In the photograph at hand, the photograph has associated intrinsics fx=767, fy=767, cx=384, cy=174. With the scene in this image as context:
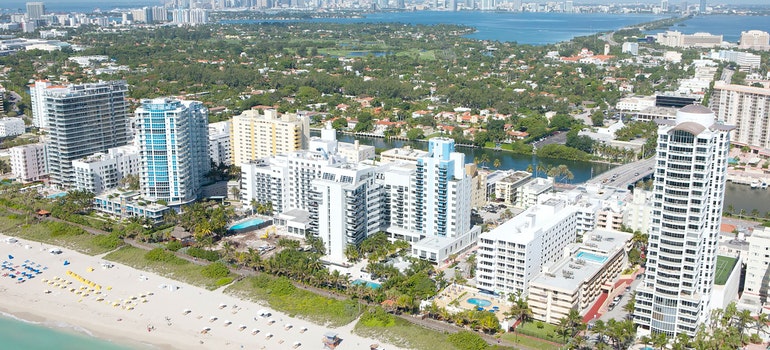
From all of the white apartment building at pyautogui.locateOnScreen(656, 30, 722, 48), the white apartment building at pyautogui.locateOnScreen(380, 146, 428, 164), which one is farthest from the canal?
the white apartment building at pyautogui.locateOnScreen(656, 30, 722, 48)

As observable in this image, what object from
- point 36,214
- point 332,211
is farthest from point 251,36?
point 332,211

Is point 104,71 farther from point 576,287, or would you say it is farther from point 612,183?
point 576,287

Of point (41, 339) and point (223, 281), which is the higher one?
point (223, 281)

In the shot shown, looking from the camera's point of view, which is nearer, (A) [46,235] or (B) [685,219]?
(B) [685,219]

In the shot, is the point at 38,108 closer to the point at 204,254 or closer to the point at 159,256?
the point at 159,256

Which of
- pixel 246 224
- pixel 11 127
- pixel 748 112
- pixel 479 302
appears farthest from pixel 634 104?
pixel 11 127

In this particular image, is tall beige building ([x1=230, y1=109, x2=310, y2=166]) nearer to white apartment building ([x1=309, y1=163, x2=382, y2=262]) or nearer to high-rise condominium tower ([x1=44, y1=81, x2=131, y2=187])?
high-rise condominium tower ([x1=44, y1=81, x2=131, y2=187])
